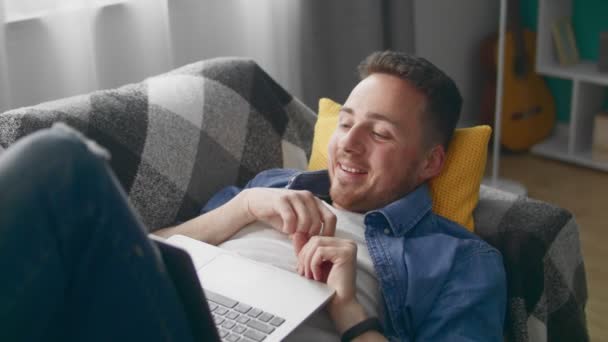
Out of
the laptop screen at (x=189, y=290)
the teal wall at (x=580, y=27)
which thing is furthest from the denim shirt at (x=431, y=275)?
the teal wall at (x=580, y=27)

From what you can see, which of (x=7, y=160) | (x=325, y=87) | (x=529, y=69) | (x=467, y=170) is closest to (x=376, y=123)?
(x=467, y=170)

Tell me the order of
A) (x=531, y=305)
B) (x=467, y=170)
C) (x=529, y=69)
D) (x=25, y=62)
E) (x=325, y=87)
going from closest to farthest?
(x=531, y=305) → (x=467, y=170) → (x=25, y=62) → (x=325, y=87) → (x=529, y=69)

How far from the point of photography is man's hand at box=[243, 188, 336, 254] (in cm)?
142

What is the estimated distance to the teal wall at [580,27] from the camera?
3.38m

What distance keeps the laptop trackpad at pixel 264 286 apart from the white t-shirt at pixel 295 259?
9 centimetres

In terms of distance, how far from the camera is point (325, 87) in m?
2.80

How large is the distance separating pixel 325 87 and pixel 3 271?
84.5 inches

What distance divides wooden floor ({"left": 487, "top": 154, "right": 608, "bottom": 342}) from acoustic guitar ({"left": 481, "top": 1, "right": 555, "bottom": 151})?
4.5 inches

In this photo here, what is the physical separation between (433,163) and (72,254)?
981mm

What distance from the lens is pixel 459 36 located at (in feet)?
11.7

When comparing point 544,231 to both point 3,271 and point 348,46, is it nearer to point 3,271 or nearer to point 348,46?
point 3,271

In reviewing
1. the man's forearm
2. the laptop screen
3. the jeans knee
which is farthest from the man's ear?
the jeans knee

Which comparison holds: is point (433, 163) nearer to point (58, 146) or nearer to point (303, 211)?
Answer: point (303, 211)

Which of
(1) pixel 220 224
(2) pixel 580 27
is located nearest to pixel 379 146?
(1) pixel 220 224
